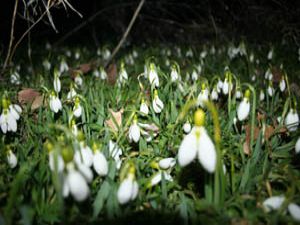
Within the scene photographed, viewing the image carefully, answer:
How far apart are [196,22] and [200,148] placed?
20.8 feet

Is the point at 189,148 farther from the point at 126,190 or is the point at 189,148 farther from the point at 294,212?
the point at 294,212

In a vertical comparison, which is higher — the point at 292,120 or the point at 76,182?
the point at 292,120

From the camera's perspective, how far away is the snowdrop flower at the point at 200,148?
4.20ft

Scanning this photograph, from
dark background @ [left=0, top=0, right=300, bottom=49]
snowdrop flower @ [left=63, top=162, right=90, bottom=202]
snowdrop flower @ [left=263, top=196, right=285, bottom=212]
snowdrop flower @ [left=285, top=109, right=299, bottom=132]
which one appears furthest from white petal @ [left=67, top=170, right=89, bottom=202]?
dark background @ [left=0, top=0, right=300, bottom=49]

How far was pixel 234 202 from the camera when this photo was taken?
5.03ft

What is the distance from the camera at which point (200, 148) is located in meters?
1.29

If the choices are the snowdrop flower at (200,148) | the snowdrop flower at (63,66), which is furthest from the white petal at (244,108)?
the snowdrop flower at (63,66)

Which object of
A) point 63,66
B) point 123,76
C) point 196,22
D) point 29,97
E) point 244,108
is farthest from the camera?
point 196,22

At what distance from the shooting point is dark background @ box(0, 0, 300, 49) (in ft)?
15.4

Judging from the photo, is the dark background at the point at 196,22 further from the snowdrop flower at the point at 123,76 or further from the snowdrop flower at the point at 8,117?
the snowdrop flower at the point at 8,117

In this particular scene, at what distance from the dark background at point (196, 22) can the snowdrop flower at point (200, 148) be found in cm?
284

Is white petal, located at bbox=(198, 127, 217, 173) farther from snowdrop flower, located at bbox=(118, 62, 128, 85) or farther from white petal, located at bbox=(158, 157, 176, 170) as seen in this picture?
snowdrop flower, located at bbox=(118, 62, 128, 85)

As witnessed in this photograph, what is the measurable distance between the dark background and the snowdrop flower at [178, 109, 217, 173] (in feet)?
9.32

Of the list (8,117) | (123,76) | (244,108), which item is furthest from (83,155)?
(123,76)
